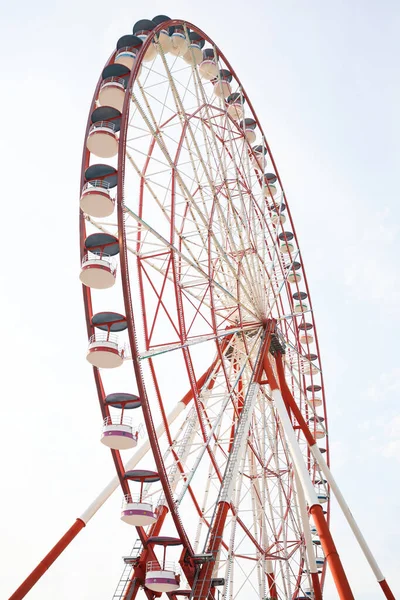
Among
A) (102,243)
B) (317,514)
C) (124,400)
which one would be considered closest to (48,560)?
(124,400)

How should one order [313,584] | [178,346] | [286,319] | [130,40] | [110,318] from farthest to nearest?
1. [286,319]
2. [313,584]
3. [130,40]
4. [178,346]
5. [110,318]

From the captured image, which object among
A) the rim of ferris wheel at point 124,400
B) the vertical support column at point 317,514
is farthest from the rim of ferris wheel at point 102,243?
the vertical support column at point 317,514

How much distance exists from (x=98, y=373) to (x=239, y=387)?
7.06 metres

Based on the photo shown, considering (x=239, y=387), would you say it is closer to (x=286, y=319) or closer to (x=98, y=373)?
(x=286, y=319)

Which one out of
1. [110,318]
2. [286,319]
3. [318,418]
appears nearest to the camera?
[110,318]

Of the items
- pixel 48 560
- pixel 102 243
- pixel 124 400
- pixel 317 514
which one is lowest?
pixel 48 560

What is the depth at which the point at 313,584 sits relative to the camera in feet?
57.7

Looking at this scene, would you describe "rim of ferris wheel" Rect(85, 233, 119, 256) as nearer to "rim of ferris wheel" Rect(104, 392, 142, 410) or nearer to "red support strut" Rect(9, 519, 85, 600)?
"rim of ferris wheel" Rect(104, 392, 142, 410)

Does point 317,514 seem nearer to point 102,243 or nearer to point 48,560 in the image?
point 48,560

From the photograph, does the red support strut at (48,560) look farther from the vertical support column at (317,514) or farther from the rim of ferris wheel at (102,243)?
the rim of ferris wheel at (102,243)

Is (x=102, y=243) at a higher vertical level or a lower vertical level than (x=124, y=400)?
higher

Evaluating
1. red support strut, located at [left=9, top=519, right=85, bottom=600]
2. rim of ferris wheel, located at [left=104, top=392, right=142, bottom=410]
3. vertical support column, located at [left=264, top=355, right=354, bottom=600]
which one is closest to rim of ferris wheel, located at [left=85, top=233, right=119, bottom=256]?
rim of ferris wheel, located at [left=104, top=392, right=142, bottom=410]

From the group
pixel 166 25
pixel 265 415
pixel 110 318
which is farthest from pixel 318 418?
pixel 166 25

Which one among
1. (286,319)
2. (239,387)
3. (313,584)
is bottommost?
(313,584)
